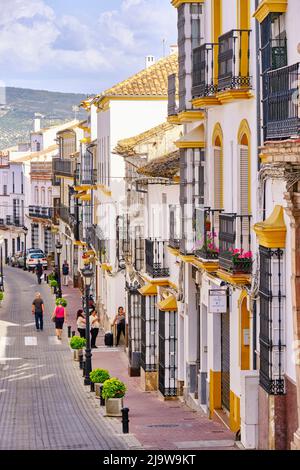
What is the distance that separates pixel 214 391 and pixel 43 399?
5401 millimetres

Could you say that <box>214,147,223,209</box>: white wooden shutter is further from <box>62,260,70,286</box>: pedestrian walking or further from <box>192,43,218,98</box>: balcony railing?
<box>62,260,70,286</box>: pedestrian walking

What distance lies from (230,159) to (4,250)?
260 feet

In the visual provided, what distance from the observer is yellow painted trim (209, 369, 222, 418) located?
23234mm

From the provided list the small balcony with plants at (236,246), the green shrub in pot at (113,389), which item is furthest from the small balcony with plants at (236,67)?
the green shrub in pot at (113,389)

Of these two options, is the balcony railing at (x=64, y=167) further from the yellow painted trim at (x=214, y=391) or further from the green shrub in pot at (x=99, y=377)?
the yellow painted trim at (x=214, y=391)

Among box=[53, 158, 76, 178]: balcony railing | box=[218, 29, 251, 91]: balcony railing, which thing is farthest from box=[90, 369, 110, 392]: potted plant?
box=[53, 158, 76, 178]: balcony railing

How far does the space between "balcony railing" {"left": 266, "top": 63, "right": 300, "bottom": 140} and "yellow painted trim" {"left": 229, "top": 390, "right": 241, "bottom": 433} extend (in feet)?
20.1

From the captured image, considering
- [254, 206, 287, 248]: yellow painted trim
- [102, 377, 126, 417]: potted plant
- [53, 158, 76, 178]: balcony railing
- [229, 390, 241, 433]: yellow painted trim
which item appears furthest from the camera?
[53, 158, 76, 178]: balcony railing

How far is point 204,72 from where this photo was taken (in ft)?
71.2

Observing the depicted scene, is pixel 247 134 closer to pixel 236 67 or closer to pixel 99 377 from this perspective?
pixel 236 67

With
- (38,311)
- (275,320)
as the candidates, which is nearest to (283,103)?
(275,320)

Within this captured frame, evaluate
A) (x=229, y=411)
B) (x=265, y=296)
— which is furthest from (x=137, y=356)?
(x=265, y=296)

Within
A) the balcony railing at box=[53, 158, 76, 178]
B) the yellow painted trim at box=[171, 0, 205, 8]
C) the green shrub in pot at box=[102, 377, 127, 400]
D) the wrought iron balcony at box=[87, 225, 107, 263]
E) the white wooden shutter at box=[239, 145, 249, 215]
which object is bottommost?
the green shrub in pot at box=[102, 377, 127, 400]

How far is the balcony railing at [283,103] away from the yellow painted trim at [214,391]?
7.97 metres
